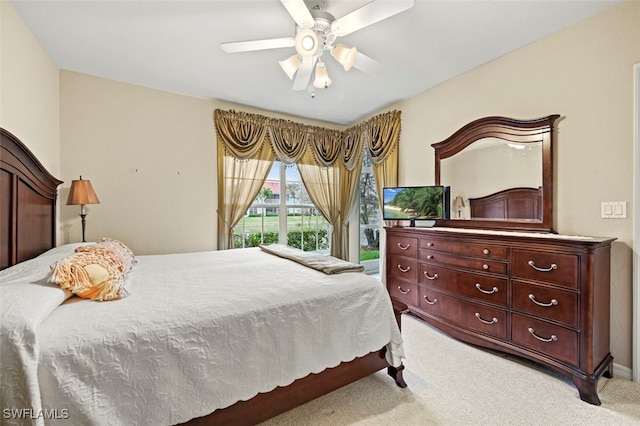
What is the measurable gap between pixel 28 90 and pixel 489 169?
3958 mm

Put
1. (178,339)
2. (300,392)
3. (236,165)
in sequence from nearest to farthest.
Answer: (178,339) → (300,392) → (236,165)

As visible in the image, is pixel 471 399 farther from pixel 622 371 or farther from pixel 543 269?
pixel 622 371

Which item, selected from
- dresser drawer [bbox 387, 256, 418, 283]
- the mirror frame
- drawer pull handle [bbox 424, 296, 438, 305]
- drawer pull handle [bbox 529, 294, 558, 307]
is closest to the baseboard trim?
drawer pull handle [bbox 529, 294, 558, 307]

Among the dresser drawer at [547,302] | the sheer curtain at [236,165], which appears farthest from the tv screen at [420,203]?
the sheer curtain at [236,165]

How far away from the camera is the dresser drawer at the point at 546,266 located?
1.83m

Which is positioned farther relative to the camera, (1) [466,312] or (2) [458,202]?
(2) [458,202]

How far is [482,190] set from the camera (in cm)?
277

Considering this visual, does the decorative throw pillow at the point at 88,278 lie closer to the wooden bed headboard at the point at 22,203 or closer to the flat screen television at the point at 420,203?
the wooden bed headboard at the point at 22,203

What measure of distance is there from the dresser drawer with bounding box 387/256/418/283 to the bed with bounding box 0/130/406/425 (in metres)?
1.18

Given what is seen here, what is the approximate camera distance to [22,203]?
6.47ft

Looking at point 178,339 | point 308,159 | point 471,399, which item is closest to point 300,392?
point 178,339

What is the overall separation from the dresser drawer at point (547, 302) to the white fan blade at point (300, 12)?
2337 mm

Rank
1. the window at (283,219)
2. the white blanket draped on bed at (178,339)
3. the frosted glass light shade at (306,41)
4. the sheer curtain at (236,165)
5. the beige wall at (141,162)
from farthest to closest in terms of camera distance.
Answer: the window at (283,219) < the sheer curtain at (236,165) < the beige wall at (141,162) < the frosted glass light shade at (306,41) < the white blanket draped on bed at (178,339)

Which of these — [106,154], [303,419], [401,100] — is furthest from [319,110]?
[303,419]
